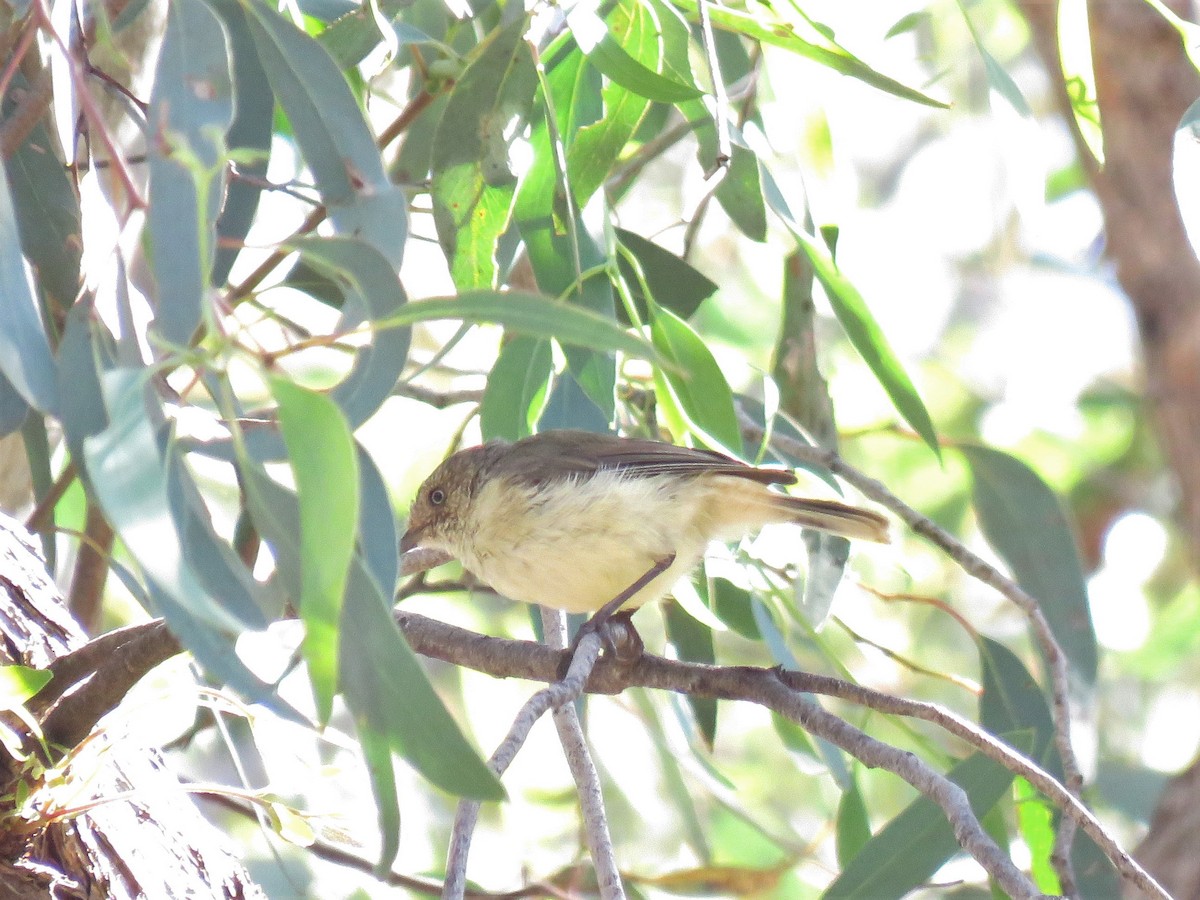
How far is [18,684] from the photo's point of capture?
1.84 metres

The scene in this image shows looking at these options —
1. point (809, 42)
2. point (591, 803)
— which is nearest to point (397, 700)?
point (591, 803)

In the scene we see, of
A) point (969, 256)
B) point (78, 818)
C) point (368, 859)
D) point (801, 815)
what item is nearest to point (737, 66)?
point (368, 859)

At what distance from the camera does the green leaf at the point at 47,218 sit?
91.1 inches

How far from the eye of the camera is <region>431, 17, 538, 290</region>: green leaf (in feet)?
7.50

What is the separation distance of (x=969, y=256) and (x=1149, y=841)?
592 cm

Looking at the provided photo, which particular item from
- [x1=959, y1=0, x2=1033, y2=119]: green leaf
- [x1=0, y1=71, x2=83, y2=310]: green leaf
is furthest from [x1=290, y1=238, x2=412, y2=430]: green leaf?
[x1=959, y1=0, x2=1033, y2=119]: green leaf

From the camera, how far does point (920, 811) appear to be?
2.40 metres

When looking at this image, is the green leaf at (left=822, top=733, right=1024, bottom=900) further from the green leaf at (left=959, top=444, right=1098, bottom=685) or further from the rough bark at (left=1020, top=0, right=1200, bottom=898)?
the rough bark at (left=1020, top=0, right=1200, bottom=898)

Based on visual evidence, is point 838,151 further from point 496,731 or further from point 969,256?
point 969,256

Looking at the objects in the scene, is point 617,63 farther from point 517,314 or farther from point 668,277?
point 517,314

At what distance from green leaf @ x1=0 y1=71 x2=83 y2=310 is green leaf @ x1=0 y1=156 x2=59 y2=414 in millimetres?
584

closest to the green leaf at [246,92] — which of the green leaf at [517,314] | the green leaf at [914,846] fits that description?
the green leaf at [517,314]

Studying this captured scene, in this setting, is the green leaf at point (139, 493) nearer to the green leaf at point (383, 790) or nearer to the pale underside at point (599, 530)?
the green leaf at point (383, 790)

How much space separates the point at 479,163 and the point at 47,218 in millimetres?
738
